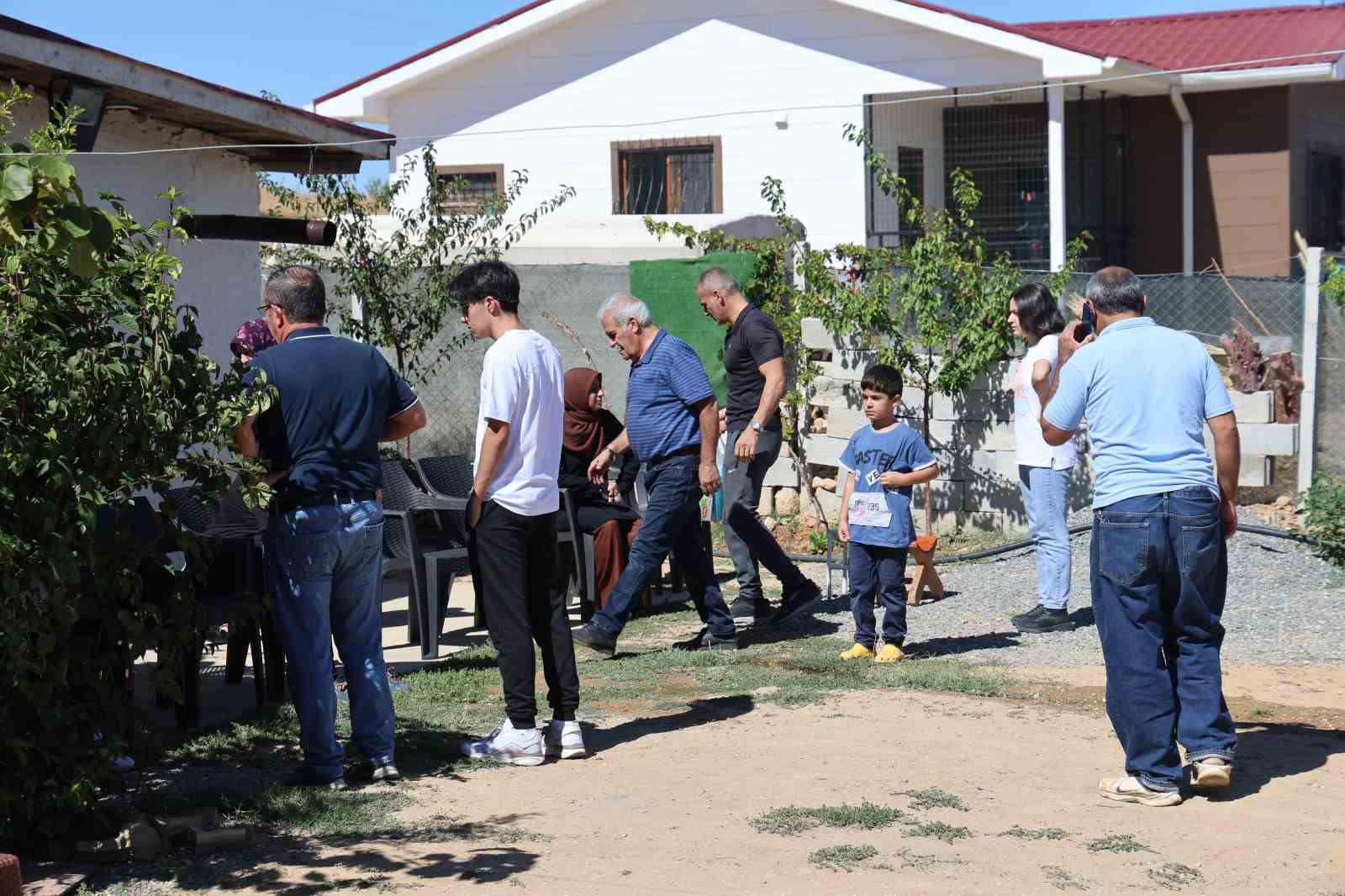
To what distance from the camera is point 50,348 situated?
4.72m

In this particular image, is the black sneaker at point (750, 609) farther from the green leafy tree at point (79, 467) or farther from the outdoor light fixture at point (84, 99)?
the green leafy tree at point (79, 467)

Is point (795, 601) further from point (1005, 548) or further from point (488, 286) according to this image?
point (488, 286)

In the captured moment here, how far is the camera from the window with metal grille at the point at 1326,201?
752 inches

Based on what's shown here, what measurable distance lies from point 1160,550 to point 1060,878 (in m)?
1.37

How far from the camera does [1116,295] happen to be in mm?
5914

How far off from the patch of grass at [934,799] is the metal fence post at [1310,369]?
6.25m

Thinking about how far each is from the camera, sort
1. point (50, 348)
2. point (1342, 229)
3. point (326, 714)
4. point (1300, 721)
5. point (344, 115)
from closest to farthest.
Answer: point (50, 348) → point (326, 714) → point (1300, 721) → point (344, 115) → point (1342, 229)

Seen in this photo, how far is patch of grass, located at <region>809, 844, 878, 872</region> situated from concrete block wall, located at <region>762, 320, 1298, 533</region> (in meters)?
6.50

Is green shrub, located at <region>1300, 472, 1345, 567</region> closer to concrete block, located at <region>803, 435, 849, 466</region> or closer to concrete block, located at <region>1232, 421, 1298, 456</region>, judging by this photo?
concrete block, located at <region>1232, 421, 1298, 456</region>

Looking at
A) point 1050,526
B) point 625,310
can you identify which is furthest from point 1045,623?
point 625,310

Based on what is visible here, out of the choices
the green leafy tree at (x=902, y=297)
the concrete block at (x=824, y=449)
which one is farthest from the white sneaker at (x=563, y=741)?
the concrete block at (x=824, y=449)

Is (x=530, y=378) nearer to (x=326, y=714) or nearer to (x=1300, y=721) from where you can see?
(x=326, y=714)

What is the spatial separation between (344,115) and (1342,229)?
40.8 feet

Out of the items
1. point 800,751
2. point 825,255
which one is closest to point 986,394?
point 825,255
